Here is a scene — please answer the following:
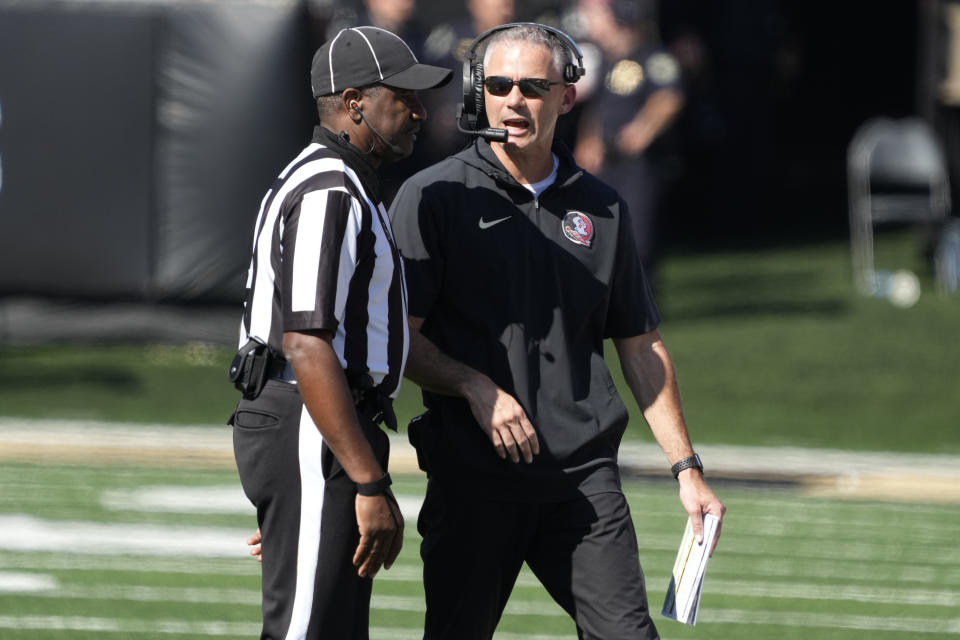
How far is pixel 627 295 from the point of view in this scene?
4676mm

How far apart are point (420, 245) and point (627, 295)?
1.89 ft

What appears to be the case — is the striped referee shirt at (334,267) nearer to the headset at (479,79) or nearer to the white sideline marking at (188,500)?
the headset at (479,79)

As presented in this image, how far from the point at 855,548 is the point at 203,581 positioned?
115 inches

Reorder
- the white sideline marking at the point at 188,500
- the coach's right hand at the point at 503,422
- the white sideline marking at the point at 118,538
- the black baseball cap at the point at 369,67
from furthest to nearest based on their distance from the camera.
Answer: the white sideline marking at the point at 188,500, the white sideline marking at the point at 118,538, the coach's right hand at the point at 503,422, the black baseball cap at the point at 369,67

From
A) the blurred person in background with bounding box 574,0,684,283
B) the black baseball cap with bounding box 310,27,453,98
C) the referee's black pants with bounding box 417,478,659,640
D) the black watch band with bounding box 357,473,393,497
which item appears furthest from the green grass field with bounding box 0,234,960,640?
the black baseball cap with bounding box 310,27,453,98

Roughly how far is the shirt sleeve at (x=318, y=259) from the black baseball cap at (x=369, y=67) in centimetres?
35

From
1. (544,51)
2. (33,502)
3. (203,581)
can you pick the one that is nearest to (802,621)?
(203,581)

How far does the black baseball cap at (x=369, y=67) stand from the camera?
13.6 feet

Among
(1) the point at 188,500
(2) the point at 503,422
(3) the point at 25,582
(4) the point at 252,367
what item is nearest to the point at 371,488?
(4) the point at 252,367

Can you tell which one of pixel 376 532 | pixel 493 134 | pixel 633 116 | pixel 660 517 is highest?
pixel 493 134

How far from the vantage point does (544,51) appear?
4.50m

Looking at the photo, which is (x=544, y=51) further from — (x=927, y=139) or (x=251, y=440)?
(x=927, y=139)

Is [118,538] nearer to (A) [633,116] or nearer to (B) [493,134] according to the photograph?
(B) [493,134]

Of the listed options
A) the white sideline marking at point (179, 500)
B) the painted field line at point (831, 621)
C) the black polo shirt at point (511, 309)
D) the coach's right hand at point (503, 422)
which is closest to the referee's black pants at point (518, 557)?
the black polo shirt at point (511, 309)
